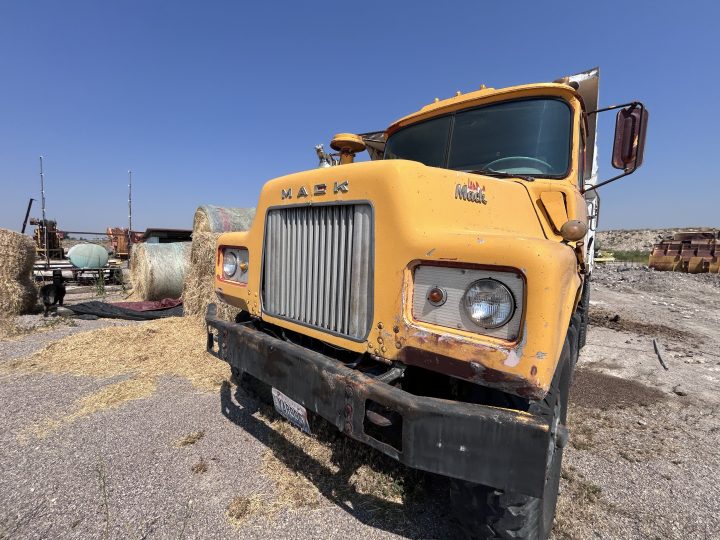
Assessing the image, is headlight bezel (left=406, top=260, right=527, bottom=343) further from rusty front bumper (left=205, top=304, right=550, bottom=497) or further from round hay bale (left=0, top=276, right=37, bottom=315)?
round hay bale (left=0, top=276, right=37, bottom=315)

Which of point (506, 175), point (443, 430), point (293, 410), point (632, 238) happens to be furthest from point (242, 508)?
point (632, 238)

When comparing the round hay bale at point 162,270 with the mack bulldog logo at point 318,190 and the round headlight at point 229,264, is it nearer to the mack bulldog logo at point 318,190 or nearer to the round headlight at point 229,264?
the round headlight at point 229,264

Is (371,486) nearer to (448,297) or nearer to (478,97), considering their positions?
(448,297)

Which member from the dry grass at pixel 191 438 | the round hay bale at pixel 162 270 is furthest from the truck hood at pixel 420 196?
the round hay bale at pixel 162 270

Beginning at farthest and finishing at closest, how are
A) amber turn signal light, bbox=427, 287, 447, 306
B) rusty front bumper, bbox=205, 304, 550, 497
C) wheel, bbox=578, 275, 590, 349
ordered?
wheel, bbox=578, 275, 590, 349 < amber turn signal light, bbox=427, 287, 447, 306 < rusty front bumper, bbox=205, 304, 550, 497

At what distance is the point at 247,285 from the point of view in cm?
288

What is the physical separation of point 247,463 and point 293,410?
812 millimetres

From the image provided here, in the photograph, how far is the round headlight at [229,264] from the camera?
10.2ft

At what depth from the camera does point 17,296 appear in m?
7.64

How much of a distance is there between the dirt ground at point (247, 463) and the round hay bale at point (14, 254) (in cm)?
385

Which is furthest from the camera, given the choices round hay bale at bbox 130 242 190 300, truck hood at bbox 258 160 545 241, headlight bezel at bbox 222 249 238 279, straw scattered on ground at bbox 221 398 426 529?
round hay bale at bbox 130 242 190 300

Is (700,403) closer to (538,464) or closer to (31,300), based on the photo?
(538,464)

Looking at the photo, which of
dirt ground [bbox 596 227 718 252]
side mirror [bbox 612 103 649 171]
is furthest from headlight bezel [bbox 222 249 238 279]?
dirt ground [bbox 596 227 718 252]

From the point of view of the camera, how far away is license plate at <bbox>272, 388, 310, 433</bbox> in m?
2.33
